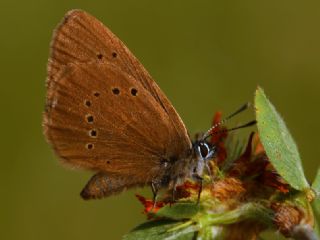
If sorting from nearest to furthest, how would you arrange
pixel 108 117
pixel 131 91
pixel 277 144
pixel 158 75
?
1. pixel 277 144
2. pixel 131 91
3. pixel 108 117
4. pixel 158 75

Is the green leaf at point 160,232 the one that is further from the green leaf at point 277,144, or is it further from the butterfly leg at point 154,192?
the green leaf at point 277,144

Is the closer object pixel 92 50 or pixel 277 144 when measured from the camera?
pixel 277 144

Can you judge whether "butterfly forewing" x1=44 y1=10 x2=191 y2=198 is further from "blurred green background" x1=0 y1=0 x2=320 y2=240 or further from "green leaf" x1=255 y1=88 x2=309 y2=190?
"blurred green background" x1=0 y1=0 x2=320 y2=240

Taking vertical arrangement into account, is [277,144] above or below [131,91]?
below

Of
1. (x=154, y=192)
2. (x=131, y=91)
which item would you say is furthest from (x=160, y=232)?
(x=131, y=91)

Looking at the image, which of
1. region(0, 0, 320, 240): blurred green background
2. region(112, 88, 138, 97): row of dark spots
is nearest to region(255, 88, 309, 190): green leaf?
region(112, 88, 138, 97): row of dark spots

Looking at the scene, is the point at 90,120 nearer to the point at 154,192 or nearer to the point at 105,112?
the point at 105,112

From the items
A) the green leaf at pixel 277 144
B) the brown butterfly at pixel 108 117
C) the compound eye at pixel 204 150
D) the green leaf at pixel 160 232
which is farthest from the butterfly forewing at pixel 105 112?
the green leaf at pixel 277 144
